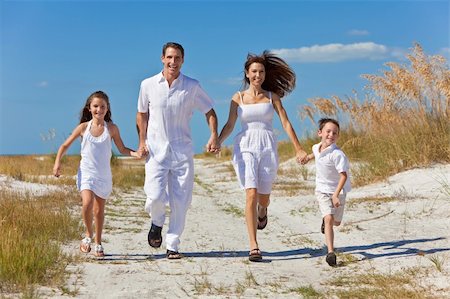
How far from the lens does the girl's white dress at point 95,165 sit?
6807 millimetres

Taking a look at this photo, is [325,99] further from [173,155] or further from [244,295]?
[244,295]

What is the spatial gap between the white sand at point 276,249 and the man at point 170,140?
49 cm

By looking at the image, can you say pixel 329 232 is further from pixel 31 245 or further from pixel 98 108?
pixel 31 245

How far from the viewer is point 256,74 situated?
708cm

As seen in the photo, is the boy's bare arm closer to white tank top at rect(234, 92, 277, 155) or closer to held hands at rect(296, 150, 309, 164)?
held hands at rect(296, 150, 309, 164)

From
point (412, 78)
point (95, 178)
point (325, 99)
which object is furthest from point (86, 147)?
point (325, 99)

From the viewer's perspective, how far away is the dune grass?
5.27 m

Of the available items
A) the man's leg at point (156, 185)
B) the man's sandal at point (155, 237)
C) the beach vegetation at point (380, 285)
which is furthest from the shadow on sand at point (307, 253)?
the beach vegetation at point (380, 285)

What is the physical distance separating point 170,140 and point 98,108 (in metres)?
0.84

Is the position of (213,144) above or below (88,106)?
below

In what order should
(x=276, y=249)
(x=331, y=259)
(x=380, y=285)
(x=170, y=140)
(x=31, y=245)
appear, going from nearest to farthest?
(x=380, y=285)
(x=31, y=245)
(x=331, y=259)
(x=170, y=140)
(x=276, y=249)

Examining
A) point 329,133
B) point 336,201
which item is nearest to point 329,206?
point 336,201

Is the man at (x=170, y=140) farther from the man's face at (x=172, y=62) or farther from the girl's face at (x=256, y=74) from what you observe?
the girl's face at (x=256, y=74)

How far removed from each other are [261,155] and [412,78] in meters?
7.73
